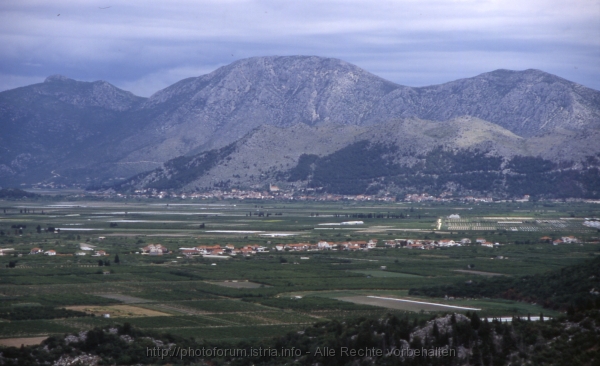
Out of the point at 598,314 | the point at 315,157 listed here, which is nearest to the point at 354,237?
the point at 598,314

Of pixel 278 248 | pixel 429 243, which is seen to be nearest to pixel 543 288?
pixel 429 243

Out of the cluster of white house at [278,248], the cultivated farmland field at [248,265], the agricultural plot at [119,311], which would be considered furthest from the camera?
the cluster of white house at [278,248]

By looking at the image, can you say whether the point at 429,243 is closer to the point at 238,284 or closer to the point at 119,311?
the point at 238,284

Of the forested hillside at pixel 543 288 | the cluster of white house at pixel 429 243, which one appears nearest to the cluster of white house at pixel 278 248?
the cluster of white house at pixel 429 243

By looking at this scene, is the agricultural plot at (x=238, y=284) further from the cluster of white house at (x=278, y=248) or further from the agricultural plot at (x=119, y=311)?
the cluster of white house at (x=278, y=248)

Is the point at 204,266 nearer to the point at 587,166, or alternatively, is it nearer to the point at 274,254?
the point at 274,254

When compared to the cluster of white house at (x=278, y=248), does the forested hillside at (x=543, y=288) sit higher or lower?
higher

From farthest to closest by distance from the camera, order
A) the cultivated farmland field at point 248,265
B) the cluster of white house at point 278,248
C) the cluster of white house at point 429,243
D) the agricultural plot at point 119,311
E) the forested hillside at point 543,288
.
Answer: the cluster of white house at point 429,243, the cluster of white house at point 278,248, the forested hillside at point 543,288, the cultivated farmland field at point 248,265, the agricultural plot at point 119,311

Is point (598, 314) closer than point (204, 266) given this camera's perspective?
Yes

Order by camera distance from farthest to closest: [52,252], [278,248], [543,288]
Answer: [278,248], [52,252], [543,288]
